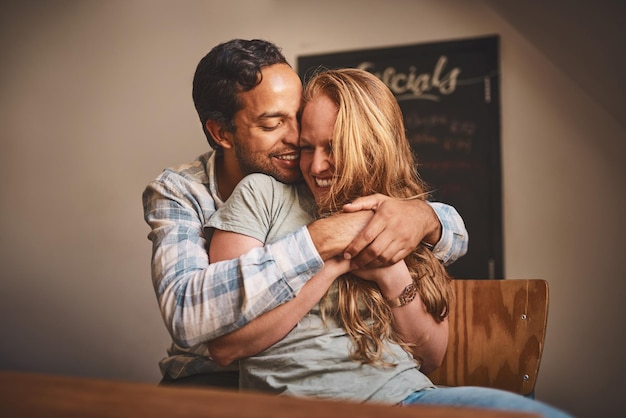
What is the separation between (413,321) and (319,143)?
1.59ft

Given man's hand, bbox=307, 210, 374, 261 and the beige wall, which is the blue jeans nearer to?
man's hand, bbox=307, 210, 374, 261

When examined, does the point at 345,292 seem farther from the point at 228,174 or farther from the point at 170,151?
the point at 170,151

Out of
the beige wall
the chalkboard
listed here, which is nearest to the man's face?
the chalkboard

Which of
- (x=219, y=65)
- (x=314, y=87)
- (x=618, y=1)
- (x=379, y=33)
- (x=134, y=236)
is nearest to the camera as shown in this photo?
(x=314, y=87)

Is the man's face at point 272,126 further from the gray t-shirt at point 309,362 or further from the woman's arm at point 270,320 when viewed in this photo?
the woman's arm at point 270,320

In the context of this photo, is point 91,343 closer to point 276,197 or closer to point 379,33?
point 379,33

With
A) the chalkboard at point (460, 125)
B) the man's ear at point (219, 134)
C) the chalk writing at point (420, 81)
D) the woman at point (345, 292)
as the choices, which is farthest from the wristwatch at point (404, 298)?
the chalk writing at point (420, 81)

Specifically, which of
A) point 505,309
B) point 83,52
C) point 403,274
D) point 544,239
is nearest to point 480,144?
point 544,239

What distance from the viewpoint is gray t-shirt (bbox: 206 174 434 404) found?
1.28 meters

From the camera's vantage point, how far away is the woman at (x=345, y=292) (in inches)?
50.8

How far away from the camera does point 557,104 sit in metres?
3.12

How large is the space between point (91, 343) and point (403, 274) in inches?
124

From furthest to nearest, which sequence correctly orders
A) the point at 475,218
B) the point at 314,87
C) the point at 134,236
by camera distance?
the point at 134,236 → the point at 475,218 → the point at 314,87

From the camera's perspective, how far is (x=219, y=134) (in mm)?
1973
